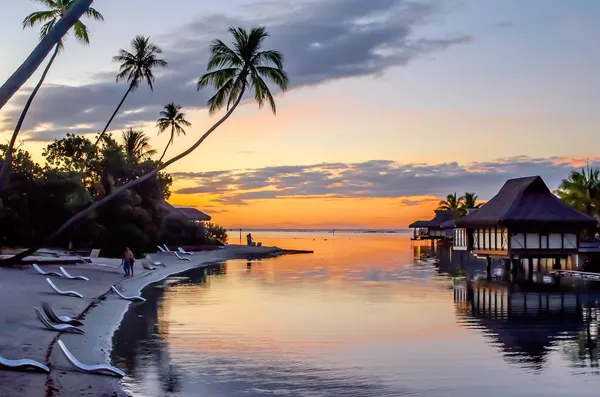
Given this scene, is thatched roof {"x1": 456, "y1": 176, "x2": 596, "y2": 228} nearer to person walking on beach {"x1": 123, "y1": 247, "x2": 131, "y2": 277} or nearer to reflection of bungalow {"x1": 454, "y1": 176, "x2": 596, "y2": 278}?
reflection of bungalow {"x1": 454, "y1": 176, "x2": 596, "y2": 278}

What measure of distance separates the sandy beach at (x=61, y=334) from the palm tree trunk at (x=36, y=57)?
488 centimetres

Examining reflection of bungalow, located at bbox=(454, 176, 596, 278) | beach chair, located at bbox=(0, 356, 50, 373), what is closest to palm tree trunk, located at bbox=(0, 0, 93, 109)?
beach chair, located at bbox=(0, 356, 50, 373)

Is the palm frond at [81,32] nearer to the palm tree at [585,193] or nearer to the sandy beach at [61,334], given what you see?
the sandy beach at [61,334]

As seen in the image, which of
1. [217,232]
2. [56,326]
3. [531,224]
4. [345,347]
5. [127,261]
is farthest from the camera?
[217,232]

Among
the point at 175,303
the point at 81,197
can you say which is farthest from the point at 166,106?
the point at 175,303

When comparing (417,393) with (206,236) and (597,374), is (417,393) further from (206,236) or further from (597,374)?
(206,236)

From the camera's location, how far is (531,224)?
3891 cm

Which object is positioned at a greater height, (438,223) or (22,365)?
(438,223)

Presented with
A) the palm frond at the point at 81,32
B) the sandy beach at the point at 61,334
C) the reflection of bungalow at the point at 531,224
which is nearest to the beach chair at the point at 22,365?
the sandy beach at the point at 61,334

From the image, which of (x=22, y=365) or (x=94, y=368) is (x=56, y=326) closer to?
(x=94, y=368)

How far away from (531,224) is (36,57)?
3402cm

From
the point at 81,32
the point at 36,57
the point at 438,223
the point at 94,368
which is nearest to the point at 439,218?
the point at 438,223

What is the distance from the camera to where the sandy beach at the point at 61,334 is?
11.9 m

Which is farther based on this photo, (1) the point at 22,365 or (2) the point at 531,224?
(2) the point at 531,224
